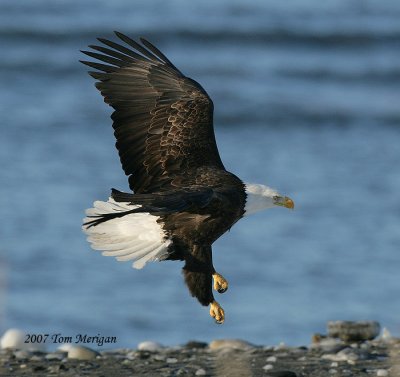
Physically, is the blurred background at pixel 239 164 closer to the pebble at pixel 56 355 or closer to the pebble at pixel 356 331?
the pebble at pixel 356 331

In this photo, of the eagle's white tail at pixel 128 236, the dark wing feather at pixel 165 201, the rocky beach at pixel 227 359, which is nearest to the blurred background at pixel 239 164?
the dark wing feather at pixel 165 201

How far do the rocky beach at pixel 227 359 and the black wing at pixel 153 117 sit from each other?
800mm

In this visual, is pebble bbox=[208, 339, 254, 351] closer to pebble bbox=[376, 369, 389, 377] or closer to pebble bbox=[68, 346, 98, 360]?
pebble bbox=[68, 346, 98, 360]

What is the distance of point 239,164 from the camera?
11.4 meters

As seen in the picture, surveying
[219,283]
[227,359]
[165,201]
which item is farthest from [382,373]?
[165,201]

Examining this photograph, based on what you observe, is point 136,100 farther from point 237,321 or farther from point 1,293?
point 237,321

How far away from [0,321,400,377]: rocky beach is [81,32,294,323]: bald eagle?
0.30 meters

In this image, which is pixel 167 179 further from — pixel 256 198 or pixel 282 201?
pixel 282 201

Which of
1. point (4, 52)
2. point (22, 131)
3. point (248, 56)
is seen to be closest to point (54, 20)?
point (4, 52)

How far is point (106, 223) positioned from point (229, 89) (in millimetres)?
10268

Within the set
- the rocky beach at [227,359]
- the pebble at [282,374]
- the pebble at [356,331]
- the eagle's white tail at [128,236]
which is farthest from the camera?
the pebble at [356,331]

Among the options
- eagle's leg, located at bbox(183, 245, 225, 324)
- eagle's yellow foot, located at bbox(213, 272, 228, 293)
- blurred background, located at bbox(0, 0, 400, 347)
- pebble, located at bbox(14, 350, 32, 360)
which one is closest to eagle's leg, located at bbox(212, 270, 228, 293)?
eagle's yellow foot, located at bbox(213, 272, 228, 293)

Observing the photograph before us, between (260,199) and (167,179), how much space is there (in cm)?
44

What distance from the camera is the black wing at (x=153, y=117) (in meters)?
5.76
